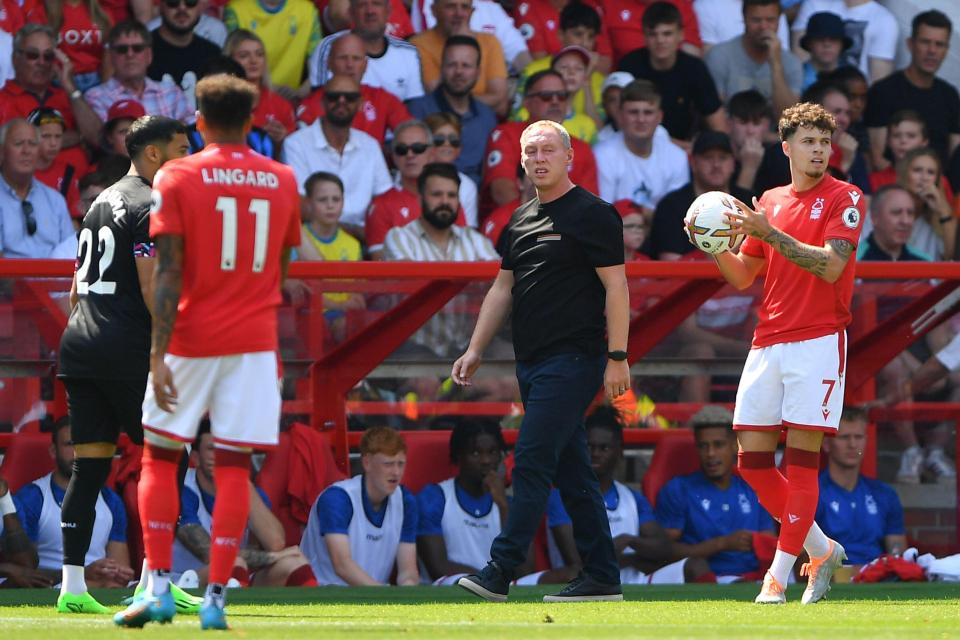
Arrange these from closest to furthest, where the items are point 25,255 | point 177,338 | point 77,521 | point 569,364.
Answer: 1. point 177,338
2. point 77,521
3. point 569,364
4. point 25,255

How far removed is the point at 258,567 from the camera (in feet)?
31.4

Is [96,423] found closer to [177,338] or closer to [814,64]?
[177,338]

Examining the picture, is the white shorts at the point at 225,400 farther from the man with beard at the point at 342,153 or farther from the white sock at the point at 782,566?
the man with beard at the point at 342,153

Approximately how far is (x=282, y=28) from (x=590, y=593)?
704 cm

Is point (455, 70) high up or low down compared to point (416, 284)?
up

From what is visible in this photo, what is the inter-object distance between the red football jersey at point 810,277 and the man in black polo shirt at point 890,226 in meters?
5.35

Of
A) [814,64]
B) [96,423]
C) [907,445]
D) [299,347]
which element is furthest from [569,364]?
[814,64]

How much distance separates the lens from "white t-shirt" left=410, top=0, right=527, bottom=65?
14.1 meters

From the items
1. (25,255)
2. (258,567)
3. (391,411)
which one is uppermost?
(25,255)

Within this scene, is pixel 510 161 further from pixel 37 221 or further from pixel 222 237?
pixel 222 237

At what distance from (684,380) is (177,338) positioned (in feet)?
17.4

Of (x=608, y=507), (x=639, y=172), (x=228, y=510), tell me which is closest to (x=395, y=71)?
(x=639, y=172)

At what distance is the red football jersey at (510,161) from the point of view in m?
13.0

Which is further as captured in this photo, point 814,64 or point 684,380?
point 814,64
